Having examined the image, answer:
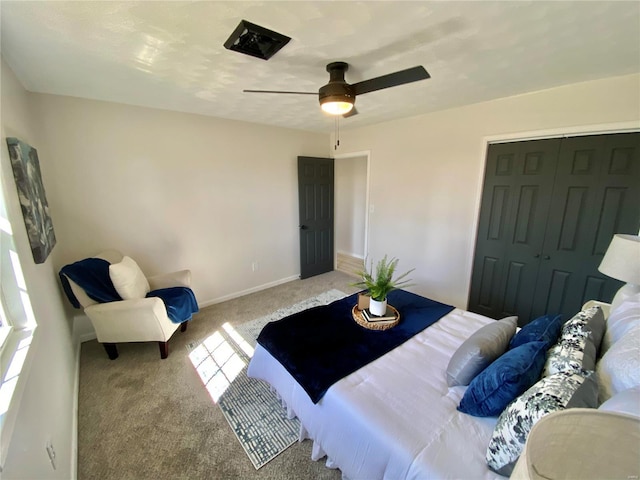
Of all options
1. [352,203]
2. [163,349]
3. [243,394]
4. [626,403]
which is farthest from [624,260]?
[352,203]

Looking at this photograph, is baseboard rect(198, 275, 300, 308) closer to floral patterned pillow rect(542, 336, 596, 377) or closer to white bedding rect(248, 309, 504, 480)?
white bedding rect(248, 309, 504, 480)

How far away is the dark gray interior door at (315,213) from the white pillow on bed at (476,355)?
3196 millimetres

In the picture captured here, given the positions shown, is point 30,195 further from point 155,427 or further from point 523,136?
point 523,136

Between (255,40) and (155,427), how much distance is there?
253 centimetres

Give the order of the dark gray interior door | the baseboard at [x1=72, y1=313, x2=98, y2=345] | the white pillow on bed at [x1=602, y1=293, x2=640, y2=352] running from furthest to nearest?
the dark gray interior door
the baseboard at [x1=72, y1=313, x2=98, y2=345]
the white pillow on bed at [x1=602, y1=293, x2=640, y2=352]

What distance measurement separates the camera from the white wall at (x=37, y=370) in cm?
99

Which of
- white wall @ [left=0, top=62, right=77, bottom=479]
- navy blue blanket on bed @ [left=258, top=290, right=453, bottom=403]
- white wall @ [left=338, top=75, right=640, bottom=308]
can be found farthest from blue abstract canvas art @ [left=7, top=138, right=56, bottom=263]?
white wall @ [left=338, top=75, right=640, bottom=308]

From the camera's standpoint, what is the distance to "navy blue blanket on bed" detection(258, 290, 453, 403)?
1.52m

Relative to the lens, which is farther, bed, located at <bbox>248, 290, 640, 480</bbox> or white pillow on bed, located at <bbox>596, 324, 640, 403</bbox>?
bed, located at <bbox>248, 290, 640, 480</bbox>

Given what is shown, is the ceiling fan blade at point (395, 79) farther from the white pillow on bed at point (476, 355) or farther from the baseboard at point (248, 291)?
the baseboard at point (248, 291)

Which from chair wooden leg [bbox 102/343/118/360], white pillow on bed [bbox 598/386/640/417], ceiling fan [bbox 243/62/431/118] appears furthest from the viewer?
chair wooden leg [bbox 102/343/118/360]

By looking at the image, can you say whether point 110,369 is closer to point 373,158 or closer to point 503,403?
point 503,403

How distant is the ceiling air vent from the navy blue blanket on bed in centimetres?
184

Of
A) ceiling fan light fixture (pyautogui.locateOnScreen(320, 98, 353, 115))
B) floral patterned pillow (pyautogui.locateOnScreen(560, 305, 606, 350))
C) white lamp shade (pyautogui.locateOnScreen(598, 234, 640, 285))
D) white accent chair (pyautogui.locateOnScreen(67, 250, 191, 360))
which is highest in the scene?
ceiling fan light fixture (pyautogui.locateOnScreen(320, 98, 353, 115))
